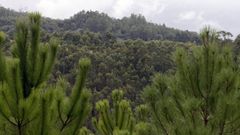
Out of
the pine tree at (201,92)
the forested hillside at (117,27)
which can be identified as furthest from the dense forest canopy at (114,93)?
the forested hillside at (117,27)

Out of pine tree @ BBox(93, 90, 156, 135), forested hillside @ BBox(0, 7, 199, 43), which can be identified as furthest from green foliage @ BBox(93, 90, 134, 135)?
forested hillside @ BBox(0, 7, 199, 43)

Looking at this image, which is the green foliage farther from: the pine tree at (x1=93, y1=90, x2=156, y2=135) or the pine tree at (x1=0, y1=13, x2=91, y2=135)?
the pine tree at (x1=0, y1=13, x2=91, y2=135)

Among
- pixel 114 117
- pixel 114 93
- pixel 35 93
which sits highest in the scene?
pixel 35 93

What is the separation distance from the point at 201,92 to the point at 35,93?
2281 mm

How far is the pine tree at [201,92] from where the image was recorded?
4691mm

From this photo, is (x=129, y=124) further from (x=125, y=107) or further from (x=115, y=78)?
(x=115, y=78)

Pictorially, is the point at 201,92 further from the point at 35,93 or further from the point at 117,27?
the point at 117,27

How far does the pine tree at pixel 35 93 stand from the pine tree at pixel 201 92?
1.19m

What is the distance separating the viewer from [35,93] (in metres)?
3.67

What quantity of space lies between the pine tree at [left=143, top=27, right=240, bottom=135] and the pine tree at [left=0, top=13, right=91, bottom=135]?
1.19 m

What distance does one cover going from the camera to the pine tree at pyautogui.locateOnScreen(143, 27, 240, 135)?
4691 millimetres

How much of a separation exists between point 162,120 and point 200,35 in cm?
123

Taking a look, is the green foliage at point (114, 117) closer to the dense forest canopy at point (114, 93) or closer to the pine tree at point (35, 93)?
the dense forest canopy at point (114, 93)

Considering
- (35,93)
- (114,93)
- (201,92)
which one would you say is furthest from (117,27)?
(35,93)
